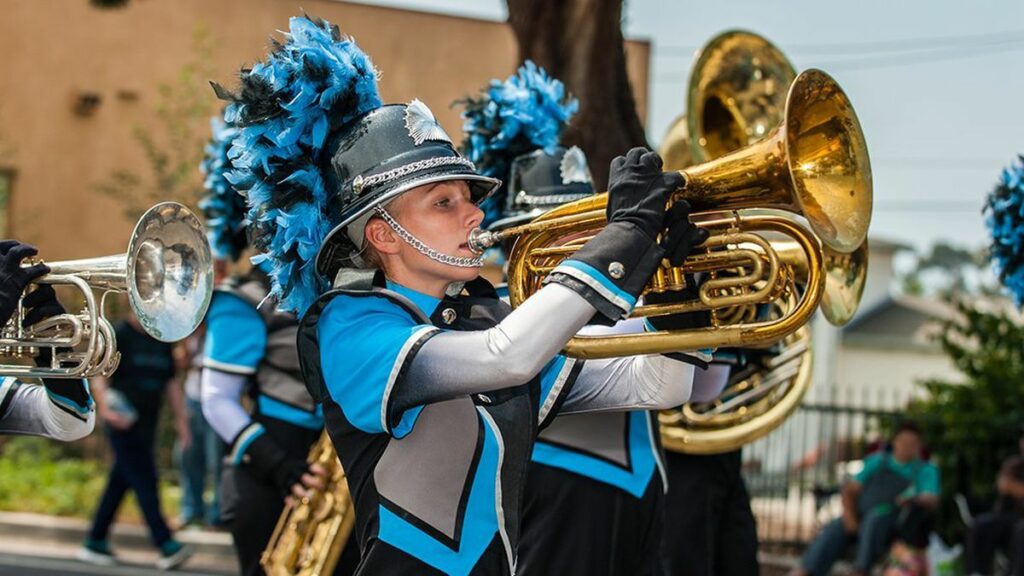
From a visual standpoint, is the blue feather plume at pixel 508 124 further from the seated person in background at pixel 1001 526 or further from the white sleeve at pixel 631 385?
the seated person in background at pixel 1001 526

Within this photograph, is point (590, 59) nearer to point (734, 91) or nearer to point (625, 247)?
point (734, 91)

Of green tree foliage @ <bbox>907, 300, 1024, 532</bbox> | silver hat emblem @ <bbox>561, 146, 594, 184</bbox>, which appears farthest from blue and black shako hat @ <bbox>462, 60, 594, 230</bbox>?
green tree foliage @ <bbox>907, 300, 1024, 532</bbox>

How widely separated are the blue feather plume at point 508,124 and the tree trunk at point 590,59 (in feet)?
7.26

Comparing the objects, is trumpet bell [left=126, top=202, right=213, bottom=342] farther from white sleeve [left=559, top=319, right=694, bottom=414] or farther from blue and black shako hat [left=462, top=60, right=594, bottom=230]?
blue and black shako hat [left=462, top=60, right=594, bottom=230]

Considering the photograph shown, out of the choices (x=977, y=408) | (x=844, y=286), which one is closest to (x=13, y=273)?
(x=844, y=286)

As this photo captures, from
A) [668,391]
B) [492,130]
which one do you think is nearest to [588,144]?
[492,130]

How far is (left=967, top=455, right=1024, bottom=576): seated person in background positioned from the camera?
8445 millimetres

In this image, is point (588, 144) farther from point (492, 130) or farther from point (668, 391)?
point (668, 391)

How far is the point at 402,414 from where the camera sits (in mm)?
3275

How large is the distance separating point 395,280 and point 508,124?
196cm

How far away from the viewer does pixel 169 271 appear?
4027mm

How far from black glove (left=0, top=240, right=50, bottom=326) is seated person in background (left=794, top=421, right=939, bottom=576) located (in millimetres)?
6374

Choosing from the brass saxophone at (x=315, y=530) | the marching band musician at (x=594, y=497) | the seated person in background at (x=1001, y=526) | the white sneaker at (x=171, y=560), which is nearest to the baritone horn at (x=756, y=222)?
the marching band musician at (x=594, y=497)

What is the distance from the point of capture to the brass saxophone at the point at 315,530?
5016 mm
